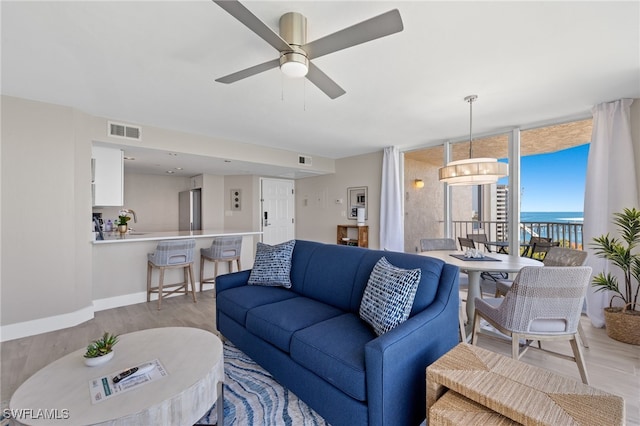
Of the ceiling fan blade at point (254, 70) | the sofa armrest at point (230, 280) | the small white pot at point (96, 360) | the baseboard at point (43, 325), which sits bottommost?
the baseboard at point (43, 325)

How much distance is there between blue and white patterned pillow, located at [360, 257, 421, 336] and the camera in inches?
64.1

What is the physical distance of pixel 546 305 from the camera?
6.23 ft

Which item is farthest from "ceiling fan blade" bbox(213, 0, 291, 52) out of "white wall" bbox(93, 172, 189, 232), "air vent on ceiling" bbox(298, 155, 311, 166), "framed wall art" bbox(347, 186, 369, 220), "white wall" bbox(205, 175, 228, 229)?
"white wall" bbox(93, 172, 189, 232)

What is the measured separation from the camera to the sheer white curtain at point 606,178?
9.68ft

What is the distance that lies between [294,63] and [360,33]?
1.44 ft

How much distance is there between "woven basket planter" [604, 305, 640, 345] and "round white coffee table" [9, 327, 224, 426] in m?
3.69

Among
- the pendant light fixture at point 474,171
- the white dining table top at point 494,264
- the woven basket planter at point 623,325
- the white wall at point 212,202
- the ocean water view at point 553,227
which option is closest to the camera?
the white dining table top at point 494,264

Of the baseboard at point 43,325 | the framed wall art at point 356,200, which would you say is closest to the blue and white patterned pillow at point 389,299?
the baseboard at point 43,325

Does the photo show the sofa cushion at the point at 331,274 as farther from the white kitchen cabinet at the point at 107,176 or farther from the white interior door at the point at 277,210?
the white interior door at the point at 277,210

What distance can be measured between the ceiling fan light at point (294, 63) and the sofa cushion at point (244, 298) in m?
1.78

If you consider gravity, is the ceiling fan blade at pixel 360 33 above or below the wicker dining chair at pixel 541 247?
above

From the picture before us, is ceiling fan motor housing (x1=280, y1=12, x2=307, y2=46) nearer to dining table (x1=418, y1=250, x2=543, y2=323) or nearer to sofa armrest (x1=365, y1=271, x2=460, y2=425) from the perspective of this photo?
sofa armrest (x1=365, y1=271, x2=460, y2=425)

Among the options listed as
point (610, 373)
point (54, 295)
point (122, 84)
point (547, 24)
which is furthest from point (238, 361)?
point (547, 24)

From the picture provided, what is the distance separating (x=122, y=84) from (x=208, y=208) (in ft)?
13.5
